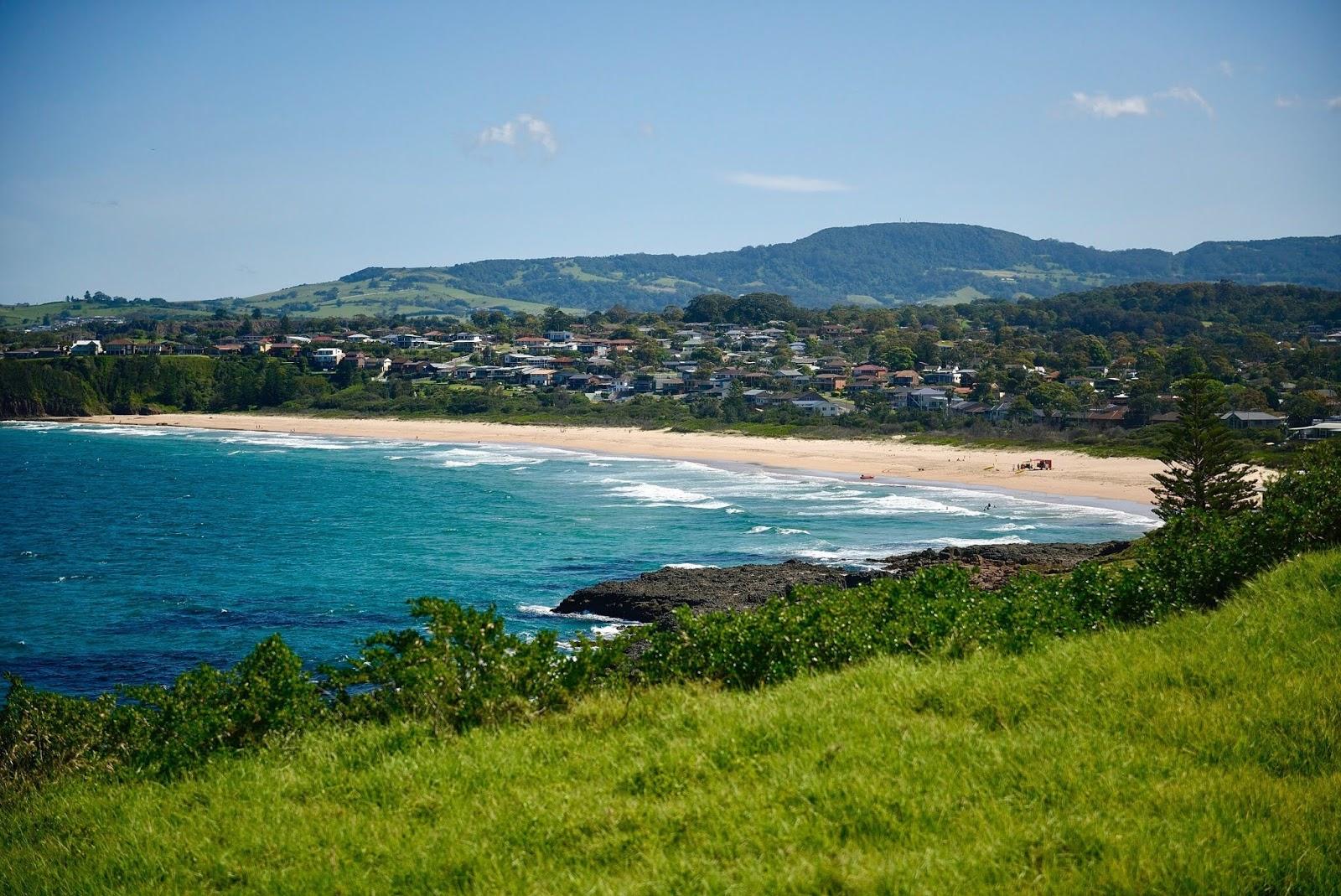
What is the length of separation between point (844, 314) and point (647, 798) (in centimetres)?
16529

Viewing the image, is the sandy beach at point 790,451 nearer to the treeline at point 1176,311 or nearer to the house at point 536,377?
the house at point 536,377

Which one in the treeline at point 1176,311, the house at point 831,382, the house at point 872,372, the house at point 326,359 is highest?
the treeline at point 1176,311

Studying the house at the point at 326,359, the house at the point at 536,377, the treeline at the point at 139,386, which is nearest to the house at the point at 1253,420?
the house at the point at 536,377

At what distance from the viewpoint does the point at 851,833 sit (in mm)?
5750

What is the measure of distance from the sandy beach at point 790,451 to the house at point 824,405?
10342mm

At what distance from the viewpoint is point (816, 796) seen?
6.22 meters

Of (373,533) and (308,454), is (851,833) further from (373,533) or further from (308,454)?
(308,454)

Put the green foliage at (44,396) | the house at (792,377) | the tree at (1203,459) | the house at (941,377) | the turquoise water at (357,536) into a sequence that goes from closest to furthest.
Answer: the turquoise water at (357,536)
the tree at (1203,459)
the green foliage at (44,396)
the house at (941,377)
the house at (792,377)

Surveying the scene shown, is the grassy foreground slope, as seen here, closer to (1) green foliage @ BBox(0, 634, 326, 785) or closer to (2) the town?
(1) green foliage @ BBox(0, 634, 326, 785)

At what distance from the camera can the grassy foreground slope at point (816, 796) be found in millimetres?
5426

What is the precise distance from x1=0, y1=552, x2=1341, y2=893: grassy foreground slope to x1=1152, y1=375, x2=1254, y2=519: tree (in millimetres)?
19812

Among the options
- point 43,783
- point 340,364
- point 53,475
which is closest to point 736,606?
point 43,783

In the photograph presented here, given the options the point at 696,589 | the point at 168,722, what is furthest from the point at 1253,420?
the point at 168,722

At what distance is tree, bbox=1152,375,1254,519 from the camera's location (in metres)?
26.7
